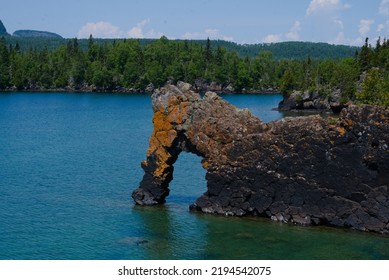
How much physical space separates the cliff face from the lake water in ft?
4.46

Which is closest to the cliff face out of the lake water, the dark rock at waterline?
the lake water

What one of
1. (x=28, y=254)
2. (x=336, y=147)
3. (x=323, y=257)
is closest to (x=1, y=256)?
(x=28, y=254)

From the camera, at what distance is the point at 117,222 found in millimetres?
45781

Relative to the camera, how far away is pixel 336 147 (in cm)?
4344

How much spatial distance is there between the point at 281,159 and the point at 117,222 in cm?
1240

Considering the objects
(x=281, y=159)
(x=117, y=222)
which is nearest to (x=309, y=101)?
(x=281, y=159)

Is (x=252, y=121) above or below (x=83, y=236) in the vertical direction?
above

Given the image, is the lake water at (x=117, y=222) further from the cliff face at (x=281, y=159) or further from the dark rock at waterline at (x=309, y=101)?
the dark rock at waterline at (x=309, y=101)

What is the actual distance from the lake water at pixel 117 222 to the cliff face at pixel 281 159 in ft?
4.46

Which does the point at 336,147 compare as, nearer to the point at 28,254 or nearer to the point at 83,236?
the point at 83,236

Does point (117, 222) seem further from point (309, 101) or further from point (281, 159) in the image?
point (309, 101)

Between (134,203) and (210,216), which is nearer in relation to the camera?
(210,216)

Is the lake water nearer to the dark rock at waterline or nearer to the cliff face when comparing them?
the cliff face
